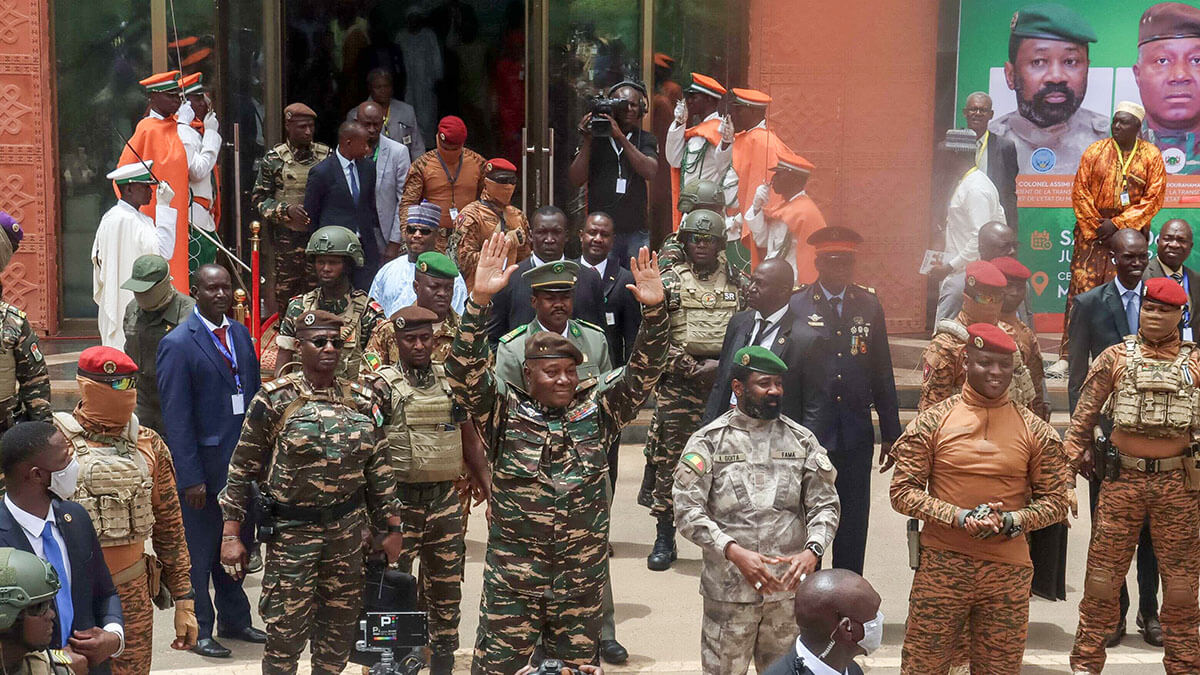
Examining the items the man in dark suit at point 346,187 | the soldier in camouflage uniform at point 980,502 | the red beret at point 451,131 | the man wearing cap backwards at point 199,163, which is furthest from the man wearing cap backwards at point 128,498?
the man wearing cap backwards at point 199,163

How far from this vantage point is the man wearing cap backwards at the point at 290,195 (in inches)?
388

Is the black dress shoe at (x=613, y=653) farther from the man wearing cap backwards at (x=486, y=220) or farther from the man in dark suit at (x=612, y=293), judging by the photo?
the man wearing cap backwards at (x=486, y=220)

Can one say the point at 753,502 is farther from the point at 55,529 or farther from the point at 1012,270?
the point at 55,529

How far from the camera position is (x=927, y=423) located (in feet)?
18.8

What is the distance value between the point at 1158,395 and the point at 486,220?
425 centimetres

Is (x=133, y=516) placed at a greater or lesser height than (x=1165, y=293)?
lesser

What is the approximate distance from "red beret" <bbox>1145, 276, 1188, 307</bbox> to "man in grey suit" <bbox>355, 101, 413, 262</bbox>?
5458 mm

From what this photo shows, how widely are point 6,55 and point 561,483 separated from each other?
26.6 ft

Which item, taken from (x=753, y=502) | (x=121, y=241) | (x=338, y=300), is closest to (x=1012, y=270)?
(x=753, y=502)

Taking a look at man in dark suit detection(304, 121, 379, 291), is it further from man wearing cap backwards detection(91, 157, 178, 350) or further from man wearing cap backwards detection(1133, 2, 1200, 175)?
man wearing cap backwards detection(1133, 2, 1200, 175)

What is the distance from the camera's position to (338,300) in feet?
22.9

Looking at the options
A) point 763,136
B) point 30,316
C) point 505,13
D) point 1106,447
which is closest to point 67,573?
point 1106,447

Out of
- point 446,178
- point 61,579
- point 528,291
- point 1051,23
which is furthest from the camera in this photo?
point 446,178

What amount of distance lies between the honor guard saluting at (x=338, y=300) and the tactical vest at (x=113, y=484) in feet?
5.05
